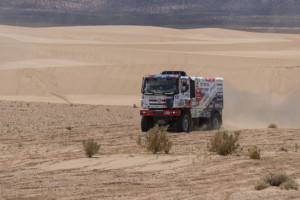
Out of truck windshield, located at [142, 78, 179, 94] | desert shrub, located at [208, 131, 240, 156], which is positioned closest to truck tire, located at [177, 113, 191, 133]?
truck windshield, located at [142, 78, 179, 94]

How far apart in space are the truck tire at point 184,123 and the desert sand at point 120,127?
21.3 inches

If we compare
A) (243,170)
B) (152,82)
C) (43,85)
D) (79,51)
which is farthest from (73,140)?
(79,51)

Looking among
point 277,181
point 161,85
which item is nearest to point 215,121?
point 161,85

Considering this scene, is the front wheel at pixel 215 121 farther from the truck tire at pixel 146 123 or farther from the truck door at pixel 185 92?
the truck tire at pixel 146 123

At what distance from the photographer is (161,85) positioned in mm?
27375

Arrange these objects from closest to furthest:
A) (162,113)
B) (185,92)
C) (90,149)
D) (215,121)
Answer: (90,149)
(162,113)
(185,92)
(215,121)

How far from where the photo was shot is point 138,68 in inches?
2509

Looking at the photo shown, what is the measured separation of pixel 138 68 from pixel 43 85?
9722 millimetres

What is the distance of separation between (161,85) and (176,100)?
82 cm

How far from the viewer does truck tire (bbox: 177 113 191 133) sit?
27938 millimetres

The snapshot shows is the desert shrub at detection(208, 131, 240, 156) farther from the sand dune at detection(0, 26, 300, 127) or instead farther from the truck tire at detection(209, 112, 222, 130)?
the sand dune at detection(0, 26, 300, 127)

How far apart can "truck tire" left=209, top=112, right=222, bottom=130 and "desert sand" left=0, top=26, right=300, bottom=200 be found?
641 mm

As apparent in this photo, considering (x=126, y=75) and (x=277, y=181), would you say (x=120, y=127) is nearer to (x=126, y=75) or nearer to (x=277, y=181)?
(x=277, y=181)

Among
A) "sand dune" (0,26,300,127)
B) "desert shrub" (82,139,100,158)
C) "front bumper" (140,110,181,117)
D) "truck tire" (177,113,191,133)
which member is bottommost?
"desert shrub" (82,139,100,158)
